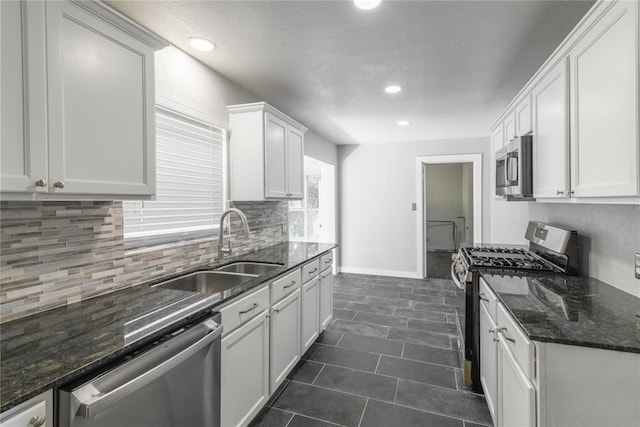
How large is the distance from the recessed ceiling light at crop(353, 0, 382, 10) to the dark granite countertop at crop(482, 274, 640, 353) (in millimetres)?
1716

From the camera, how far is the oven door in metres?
2.63

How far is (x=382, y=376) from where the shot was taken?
2502mm

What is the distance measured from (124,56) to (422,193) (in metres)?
4.86

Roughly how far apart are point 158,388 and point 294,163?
2501 mm

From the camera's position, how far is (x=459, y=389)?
2324 millimetres

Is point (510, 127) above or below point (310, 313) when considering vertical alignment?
above

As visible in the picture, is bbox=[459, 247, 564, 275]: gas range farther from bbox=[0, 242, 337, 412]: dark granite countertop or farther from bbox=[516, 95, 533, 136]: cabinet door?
bbox=[0, 242, 337, 412]: dark granite countertop

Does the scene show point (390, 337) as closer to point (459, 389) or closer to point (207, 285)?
point (459, 389)

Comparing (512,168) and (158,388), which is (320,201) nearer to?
(512,168)

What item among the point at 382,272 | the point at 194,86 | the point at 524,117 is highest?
the point at 194,86

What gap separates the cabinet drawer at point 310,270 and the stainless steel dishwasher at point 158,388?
1.19 metres

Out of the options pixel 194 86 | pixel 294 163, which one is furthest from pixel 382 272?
pixel 194 86

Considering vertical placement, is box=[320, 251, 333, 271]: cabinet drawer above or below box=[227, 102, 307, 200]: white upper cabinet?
below

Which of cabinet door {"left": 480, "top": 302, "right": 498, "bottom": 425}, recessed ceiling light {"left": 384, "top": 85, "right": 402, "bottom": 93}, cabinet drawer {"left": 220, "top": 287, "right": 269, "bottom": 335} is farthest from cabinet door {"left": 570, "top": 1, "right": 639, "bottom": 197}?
cabinet drawer {"left": 220, "top": 287, "right": 269, "bottom": 335}
